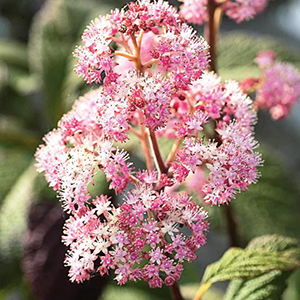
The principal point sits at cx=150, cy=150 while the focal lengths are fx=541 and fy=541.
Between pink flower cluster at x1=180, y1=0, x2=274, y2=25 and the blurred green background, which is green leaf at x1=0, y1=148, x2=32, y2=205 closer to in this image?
the blurred green background

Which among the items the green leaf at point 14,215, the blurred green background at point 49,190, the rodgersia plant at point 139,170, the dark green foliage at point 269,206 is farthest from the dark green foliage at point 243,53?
the rodgersia plant at point 139,170

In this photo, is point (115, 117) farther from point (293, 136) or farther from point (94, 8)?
point (293, 136)

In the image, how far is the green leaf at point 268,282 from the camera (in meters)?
0.61

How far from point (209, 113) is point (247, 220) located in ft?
1.50

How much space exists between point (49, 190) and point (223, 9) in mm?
425

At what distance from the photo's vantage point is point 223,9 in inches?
28.6

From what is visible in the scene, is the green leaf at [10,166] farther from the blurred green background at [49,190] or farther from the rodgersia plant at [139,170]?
the rodgersia plant at [139,170]

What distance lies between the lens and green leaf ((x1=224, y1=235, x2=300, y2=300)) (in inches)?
24.1

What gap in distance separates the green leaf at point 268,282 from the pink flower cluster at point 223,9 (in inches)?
11.2

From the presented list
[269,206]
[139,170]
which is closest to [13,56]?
[269,206]

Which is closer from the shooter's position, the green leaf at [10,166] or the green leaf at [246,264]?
the green leaf at [246,264]

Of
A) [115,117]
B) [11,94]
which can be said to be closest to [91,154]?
[115,117]

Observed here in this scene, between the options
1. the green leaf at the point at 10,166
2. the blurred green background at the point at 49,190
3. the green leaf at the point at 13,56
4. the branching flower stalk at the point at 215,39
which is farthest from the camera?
the green leaf at the point at 13,56

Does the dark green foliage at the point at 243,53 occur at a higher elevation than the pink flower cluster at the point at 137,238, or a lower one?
lower
